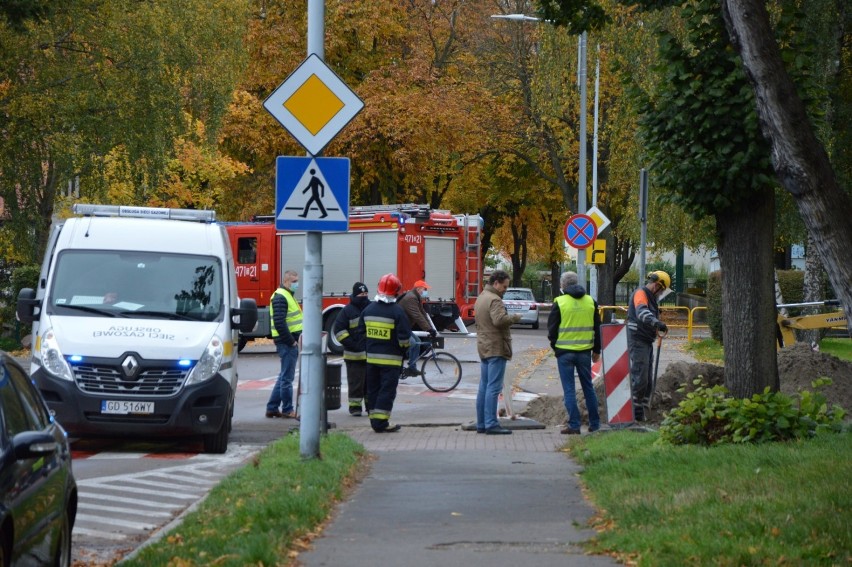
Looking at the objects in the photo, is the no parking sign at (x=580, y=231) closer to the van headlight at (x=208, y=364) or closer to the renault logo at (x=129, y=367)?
the van headlight at (x=208, y=364)

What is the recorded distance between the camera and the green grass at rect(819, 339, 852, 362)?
96.5 ft

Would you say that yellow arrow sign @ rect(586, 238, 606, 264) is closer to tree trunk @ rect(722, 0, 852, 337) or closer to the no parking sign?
the no parking sign

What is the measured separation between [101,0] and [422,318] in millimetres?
9861

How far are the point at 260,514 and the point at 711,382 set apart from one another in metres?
9.60

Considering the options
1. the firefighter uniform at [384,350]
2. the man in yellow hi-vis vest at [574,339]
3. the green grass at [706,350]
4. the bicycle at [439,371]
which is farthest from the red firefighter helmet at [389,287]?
the green grass at [706,350]

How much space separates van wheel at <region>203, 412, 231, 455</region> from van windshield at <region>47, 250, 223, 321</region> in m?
1.19

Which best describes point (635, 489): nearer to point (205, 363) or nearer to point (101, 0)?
point (205, 363)

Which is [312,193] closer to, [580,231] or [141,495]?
[141,495]

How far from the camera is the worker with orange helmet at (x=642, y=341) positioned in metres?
16.1

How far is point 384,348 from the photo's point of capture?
15672mm

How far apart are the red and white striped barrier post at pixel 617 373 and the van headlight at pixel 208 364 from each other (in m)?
4.10

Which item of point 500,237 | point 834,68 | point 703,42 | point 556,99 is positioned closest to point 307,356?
point 703,42

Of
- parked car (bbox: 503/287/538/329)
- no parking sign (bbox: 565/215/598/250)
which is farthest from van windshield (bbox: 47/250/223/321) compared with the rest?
parked car (bbox: 503/287/538/329)

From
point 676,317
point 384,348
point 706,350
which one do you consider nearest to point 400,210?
point 706,350
